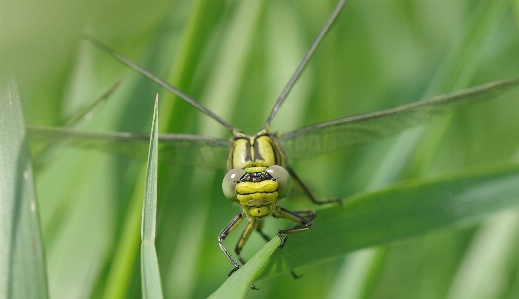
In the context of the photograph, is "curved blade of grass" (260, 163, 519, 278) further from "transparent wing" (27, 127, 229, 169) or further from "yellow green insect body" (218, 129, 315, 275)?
"transparent wing" (27, 127, 229, 169)

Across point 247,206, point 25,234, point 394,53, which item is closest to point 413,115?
point 247,206

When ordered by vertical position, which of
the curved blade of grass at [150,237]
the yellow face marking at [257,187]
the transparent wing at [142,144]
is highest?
the transparent wing at [142,144]

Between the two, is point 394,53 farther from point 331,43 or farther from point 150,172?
point 150,172

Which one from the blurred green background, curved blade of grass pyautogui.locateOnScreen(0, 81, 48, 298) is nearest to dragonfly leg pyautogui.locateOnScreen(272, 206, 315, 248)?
the blurred green background

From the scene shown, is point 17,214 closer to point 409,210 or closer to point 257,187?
point 257,187

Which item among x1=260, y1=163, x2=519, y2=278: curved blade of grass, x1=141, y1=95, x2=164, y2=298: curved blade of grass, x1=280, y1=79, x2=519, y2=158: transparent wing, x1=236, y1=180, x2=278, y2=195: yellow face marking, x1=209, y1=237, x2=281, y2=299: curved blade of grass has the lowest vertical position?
x1=209, y1=237, x2=281, y2=299: curved blade of grass

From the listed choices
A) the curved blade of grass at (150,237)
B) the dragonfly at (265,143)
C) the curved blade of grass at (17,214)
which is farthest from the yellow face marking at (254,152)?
the curved blade of grass at (17,214)

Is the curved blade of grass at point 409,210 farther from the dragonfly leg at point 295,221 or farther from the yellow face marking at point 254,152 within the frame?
the yellow face marking at point 254,152
